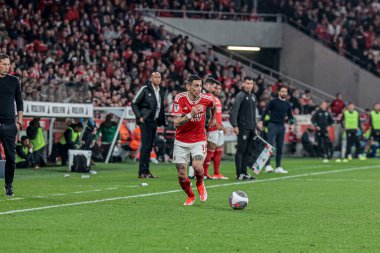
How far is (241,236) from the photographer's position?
10.9 metres

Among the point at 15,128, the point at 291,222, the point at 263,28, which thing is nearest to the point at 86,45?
the point at 263,28

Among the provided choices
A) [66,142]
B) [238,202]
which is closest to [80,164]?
[66,142]

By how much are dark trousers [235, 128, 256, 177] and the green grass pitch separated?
0.99 m

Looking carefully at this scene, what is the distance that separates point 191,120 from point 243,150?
275 inches

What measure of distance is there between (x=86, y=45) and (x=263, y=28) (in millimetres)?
14364

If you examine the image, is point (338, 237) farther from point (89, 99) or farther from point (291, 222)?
point (89, 99)

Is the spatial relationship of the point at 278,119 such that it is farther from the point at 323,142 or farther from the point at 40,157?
the point at 323,142

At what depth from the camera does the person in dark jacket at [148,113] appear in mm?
21609

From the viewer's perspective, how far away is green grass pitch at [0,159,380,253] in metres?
10.1

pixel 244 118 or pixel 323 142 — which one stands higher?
pixel 244 118

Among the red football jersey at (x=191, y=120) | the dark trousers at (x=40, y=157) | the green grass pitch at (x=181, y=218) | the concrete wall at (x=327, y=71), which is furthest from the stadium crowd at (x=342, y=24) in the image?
the red football jersey at (x=191, y=120)

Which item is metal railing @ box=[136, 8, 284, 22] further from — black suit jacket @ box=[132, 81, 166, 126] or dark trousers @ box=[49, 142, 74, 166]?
black suit jacket @ box=[132, 81, 166, 126]

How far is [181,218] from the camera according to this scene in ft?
41.5

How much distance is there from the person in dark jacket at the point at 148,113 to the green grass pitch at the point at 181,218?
830mm
